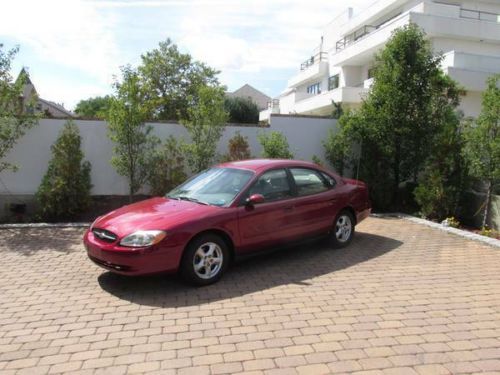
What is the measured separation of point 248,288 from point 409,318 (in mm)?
1831

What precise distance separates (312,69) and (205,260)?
35.0 metres

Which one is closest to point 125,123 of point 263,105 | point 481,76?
point 481,76

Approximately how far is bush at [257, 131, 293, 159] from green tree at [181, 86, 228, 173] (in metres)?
1.11

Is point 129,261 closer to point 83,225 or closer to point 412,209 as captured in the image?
point 83,225

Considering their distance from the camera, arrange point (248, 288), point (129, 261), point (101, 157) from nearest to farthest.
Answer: point (129, 261), point (248, 288), point (101, 157)

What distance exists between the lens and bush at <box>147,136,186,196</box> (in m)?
10.1

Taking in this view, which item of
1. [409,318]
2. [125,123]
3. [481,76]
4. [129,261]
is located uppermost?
[481,76]

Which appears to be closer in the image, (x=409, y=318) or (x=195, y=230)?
(x=409, y=318)

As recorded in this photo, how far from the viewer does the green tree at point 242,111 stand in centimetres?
3906

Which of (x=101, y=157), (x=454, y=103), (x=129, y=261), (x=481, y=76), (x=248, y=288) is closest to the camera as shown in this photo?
(x=129, y=261)

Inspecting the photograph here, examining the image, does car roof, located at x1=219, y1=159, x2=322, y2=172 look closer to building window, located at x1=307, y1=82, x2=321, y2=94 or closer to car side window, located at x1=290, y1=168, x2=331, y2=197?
car side window, located at x1=290, y1=168, x2=331, y2=197

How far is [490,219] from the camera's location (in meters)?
8.85

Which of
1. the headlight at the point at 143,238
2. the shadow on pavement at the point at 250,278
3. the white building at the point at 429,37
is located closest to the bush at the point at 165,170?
the shadow on pavement at the point at 250,278

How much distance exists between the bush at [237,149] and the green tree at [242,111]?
2801 centimetres
